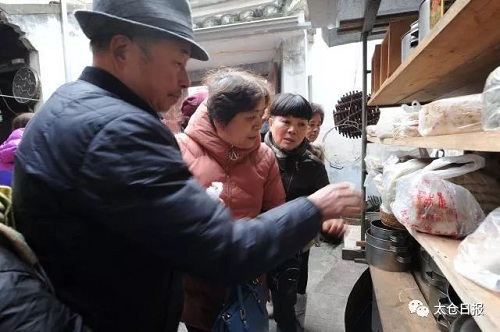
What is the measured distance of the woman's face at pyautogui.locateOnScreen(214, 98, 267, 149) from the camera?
1.17m

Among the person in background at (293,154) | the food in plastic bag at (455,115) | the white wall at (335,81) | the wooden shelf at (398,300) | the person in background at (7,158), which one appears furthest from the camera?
the white wall at (335,81)

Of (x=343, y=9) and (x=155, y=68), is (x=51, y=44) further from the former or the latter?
(x=155, y=68)

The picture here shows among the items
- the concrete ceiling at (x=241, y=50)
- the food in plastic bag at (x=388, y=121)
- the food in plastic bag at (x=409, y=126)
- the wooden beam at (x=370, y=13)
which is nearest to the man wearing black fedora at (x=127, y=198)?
the food in plastic bag at (x=409, y=126)

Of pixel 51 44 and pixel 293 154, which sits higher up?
→ pixel 51 44

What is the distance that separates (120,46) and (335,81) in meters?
3.74

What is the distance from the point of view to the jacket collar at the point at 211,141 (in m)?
1.18

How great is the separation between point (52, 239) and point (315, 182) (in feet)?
4.45

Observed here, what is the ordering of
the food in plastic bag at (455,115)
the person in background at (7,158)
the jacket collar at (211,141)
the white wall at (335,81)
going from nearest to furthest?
the food in plastic bag at (455,115) → the jacket collar at (211,141) → the person in background at (7,158) → the white wall at (335,81)

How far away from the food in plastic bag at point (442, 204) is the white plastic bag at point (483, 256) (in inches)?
5.2

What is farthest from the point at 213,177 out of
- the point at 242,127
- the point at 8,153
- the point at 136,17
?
the point at 8,153

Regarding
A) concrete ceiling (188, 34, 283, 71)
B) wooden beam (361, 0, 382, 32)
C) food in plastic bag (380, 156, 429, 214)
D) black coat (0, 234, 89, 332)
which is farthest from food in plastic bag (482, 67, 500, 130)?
concrete ceiling (188, 34, 283, 71)

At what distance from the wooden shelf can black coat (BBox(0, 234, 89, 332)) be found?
3.17 feet

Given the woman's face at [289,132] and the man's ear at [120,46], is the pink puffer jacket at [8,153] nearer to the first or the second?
the woman's face at [289,132]

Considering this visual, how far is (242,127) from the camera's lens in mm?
1175
